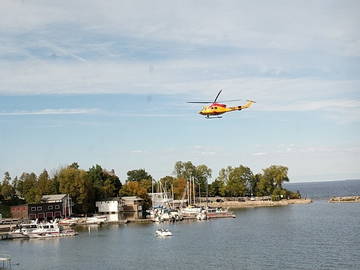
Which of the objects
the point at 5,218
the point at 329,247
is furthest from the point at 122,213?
the point at 329,247

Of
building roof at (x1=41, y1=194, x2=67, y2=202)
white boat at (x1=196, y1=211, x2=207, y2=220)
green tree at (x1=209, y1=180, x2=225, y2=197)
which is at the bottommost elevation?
white boat at (x1=196, y1=211, x2=207, y2=220)

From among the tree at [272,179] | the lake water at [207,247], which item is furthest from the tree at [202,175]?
the lake water at [207,247]

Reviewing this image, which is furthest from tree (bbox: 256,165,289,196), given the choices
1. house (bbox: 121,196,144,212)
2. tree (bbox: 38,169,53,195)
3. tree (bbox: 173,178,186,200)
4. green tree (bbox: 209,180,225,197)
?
tree (bbox: 38,169,53,195)

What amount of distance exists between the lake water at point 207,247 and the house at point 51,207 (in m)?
13.9

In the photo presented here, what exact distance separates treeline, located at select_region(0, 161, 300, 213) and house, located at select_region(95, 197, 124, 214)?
4.67 ft

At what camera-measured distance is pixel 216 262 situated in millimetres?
49281

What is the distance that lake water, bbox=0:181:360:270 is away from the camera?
49.1 metres

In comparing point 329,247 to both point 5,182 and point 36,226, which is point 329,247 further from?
point 5,182

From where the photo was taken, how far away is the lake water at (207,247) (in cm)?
4912

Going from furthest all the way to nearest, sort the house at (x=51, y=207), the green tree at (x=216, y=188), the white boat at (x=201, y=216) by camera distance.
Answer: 1. the green tree at (x=216, y=188)
2. the white boat at (x=201, y=216)
3. the house at (x=51, y=207)

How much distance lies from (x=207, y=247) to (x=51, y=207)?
146 ft

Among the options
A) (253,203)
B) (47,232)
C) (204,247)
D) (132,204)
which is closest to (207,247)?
(204,247)

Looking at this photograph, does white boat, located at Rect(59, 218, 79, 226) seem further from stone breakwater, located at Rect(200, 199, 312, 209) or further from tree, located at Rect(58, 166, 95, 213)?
stone breakwater, located at Rect(200, 199, 312, 209)

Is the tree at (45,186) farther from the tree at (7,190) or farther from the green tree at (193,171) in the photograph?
the green tree at (193,171)
